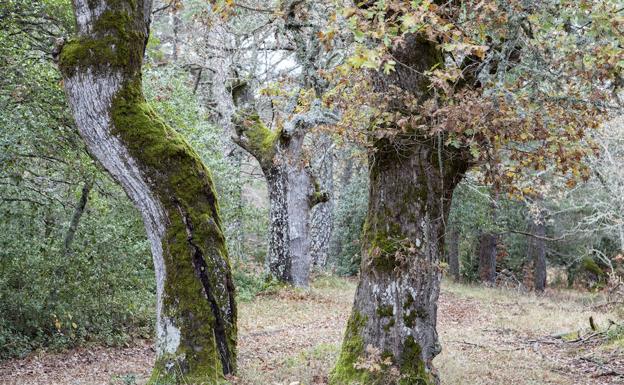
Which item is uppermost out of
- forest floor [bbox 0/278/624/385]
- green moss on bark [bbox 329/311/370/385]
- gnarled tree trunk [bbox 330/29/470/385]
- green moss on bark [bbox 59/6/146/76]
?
green moss on bark [bbox 59/6/146/76]

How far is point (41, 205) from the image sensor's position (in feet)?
34.1

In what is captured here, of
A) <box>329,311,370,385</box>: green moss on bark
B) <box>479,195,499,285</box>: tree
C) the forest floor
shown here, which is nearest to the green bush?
the forest floor

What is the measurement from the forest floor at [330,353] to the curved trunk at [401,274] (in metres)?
1.01

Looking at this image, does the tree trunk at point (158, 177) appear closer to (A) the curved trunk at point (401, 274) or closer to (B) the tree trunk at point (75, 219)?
(A) the curved trunk at point (401, 274)

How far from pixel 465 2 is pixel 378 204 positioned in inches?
88.1

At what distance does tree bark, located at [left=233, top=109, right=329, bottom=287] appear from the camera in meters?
16.5

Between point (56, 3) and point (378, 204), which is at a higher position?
point (56, 3)

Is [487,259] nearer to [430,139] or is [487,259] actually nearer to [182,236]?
[430,139]

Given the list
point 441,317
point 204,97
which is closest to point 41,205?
point 441,317

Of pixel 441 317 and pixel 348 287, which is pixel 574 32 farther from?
pixel 348 287

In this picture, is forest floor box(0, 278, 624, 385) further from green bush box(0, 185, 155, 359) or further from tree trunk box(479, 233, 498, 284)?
tree trunk box(479, 233, 498, 284)

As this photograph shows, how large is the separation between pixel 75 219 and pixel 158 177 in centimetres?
478

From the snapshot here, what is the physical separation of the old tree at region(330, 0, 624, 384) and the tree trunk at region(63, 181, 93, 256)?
585 centimetres

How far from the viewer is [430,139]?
657 cm
